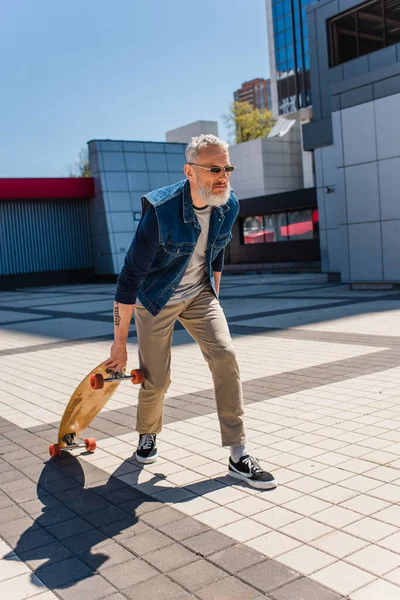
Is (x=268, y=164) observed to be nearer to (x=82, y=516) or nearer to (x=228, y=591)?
(x=82, y=516)

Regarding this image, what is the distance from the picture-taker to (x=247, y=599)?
104 inches

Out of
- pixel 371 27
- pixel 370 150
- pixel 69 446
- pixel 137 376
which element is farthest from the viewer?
pixel 371 27

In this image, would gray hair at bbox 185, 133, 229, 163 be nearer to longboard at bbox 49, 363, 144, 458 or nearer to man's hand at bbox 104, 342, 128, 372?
man's hand at bbox 104, 342, 128, 372

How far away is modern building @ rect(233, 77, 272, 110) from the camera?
162 metres

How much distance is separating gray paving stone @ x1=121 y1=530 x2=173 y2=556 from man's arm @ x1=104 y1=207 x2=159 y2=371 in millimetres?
988

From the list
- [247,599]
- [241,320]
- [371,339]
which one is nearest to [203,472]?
[247,599]

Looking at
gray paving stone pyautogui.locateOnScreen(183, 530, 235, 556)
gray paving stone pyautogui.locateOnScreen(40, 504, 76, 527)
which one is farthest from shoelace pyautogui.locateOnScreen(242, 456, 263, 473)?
gray paving stone pyautogui.locateOnScreen(40, 504, 76, 527)

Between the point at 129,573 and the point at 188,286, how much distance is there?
67.7 inches

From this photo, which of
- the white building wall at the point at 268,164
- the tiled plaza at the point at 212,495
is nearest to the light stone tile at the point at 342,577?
the tiled plaza at the point at 212,495

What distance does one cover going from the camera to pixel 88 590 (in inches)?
111

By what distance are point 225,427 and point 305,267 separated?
2701cm

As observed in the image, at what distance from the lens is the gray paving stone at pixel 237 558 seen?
115 inches

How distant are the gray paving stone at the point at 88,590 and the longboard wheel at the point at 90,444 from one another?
178 centimetres

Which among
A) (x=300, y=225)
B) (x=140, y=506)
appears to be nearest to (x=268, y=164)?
(x=300, y=225)
